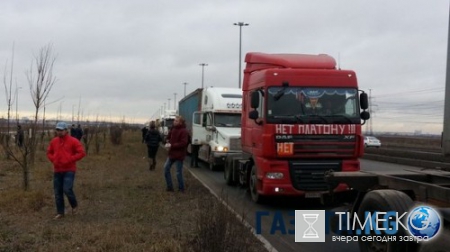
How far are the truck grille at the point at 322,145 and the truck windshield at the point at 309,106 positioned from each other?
1.04 feet

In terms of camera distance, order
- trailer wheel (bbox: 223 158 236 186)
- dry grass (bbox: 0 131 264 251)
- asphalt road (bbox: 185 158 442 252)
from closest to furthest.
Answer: dry grass (bbox: 0 131 264 251)
asphalt road (bbox: 185 158 442 252)
trailer wheel (bbox: 223 158 236 186)

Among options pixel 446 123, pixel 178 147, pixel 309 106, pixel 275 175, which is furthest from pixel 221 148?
pixel 446 123

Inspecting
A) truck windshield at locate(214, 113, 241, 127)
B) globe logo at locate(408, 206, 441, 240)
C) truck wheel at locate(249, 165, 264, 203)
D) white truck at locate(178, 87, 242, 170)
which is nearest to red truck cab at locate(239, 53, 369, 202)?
truck wheel at locate(249, 165, 264, 203)

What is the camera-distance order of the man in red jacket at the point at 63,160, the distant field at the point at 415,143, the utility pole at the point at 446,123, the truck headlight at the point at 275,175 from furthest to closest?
the distant field at the point at 415,143
the utility pole at the point at 446,123
the truck headlight at the point at 275,175
the man in red jacket at the point at 63,160

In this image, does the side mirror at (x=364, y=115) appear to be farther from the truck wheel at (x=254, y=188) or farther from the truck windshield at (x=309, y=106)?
the truck wheel at (x=254, y=188)

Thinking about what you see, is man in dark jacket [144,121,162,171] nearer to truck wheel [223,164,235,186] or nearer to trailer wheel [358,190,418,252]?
truck wheel [223,164,235,186]

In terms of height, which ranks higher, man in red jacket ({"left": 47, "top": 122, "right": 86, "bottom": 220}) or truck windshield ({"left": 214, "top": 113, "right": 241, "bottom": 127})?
truck windshield ({"left": 214, "top": 113, "right": 241, "bottom": 127})

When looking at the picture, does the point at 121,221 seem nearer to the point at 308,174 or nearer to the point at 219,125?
the point at 308,174

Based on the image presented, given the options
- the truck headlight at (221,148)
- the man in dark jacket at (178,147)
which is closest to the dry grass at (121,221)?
the man in dark jacket at (178,147)

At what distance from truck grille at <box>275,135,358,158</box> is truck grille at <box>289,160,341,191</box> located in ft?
0.59

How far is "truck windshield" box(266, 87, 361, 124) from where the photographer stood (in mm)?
9820

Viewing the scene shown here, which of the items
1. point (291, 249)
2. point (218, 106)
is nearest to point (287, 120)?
point (291, 249)

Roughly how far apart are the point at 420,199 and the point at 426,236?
62cm

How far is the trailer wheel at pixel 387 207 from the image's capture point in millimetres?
4906
